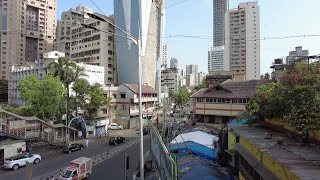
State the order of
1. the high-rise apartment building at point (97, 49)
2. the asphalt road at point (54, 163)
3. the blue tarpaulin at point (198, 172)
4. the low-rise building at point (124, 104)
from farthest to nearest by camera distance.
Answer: the high-rise apartment building at point (97, 49) → the low-rise building at point (124, 104) → the asphalt road at point (54, 163) → the blue tarpaulin at point (198, 172)

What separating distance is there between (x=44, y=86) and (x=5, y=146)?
1186 centimetres

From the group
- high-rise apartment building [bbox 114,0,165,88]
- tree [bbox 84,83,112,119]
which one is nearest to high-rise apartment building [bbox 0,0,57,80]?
high-rise apartment building [bbox 114,0,165,88]

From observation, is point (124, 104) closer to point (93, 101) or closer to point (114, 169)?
point (93, 101)

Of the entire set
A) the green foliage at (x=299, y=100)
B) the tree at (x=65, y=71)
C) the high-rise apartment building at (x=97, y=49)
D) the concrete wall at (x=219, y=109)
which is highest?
the high-rise apartment building at (x=97, y=49)

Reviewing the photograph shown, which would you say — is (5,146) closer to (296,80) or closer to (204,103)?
(204,103)

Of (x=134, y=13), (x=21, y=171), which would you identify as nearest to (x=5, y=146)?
(x=21, y=171)

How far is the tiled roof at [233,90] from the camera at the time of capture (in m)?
35.6

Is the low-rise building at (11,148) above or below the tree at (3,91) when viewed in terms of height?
below

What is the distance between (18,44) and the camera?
11400 cm

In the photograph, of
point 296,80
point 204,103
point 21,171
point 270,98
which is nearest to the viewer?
point 296,80

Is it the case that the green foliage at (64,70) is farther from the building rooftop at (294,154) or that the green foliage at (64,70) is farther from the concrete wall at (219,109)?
the building rooftop at (294,154)

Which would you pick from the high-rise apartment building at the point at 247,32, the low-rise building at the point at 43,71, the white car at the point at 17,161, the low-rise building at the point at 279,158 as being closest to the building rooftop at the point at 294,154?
the low-rise building at the point at 279,158

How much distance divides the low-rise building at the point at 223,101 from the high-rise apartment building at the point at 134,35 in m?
32.6

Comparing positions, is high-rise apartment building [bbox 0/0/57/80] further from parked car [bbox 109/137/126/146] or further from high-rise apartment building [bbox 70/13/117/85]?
parked car [bbox 109/137/126/146]
